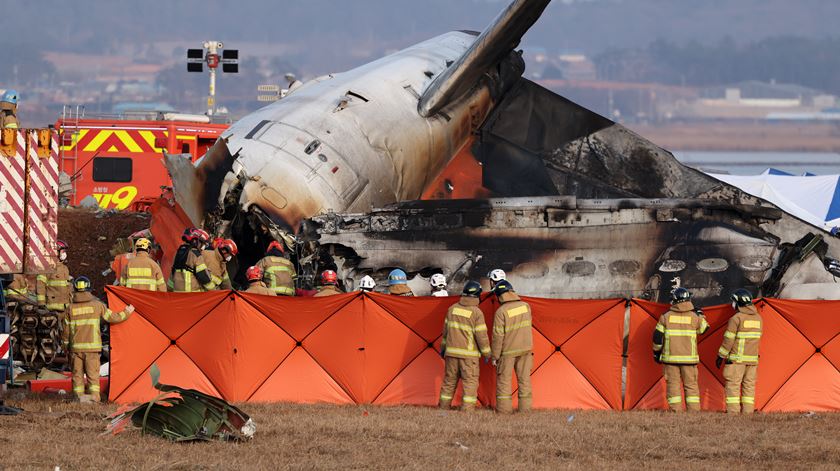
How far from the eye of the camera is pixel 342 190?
23.0 meters

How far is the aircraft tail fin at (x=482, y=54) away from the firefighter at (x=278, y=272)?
6827mm

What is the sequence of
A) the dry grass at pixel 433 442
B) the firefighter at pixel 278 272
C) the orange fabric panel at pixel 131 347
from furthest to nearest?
the firefighter at pixel 278 272 → the orange fabric panel at pixel 131 347 → the dry grass at pixel 433 442

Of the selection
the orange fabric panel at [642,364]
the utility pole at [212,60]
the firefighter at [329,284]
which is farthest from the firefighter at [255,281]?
the utility pole at [212,60]

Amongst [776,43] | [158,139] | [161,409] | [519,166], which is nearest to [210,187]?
[161,409]

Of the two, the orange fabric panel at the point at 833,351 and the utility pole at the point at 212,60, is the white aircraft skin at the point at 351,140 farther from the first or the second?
the utility pole at the point at 212,60

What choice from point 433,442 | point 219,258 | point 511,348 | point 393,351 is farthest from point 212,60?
point 433,442

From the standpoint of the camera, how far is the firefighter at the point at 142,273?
1944 centimetres

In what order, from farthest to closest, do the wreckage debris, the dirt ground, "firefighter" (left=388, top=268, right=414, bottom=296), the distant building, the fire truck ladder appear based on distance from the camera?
the distant building < the fire truck ladder < the dirt ground < "firefighter" (left=388, top=268, right=414, bottom=296) < the wreckage debris

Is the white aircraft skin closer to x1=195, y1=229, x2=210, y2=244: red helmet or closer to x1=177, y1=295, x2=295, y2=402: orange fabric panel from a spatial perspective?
x1=195, y1=229, x2=210, y2=244: red helmet

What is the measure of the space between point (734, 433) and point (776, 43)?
420ft

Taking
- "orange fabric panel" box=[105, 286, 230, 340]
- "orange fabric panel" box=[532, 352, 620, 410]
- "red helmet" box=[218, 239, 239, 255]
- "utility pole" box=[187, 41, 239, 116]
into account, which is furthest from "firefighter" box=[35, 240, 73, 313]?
"utility pole" box=[187, 41, 239, 116]

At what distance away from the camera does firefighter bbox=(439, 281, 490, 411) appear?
17.4 metres

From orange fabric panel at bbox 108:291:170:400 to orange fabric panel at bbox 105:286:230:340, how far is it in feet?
0.34

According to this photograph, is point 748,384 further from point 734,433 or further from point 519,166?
point 519,166
